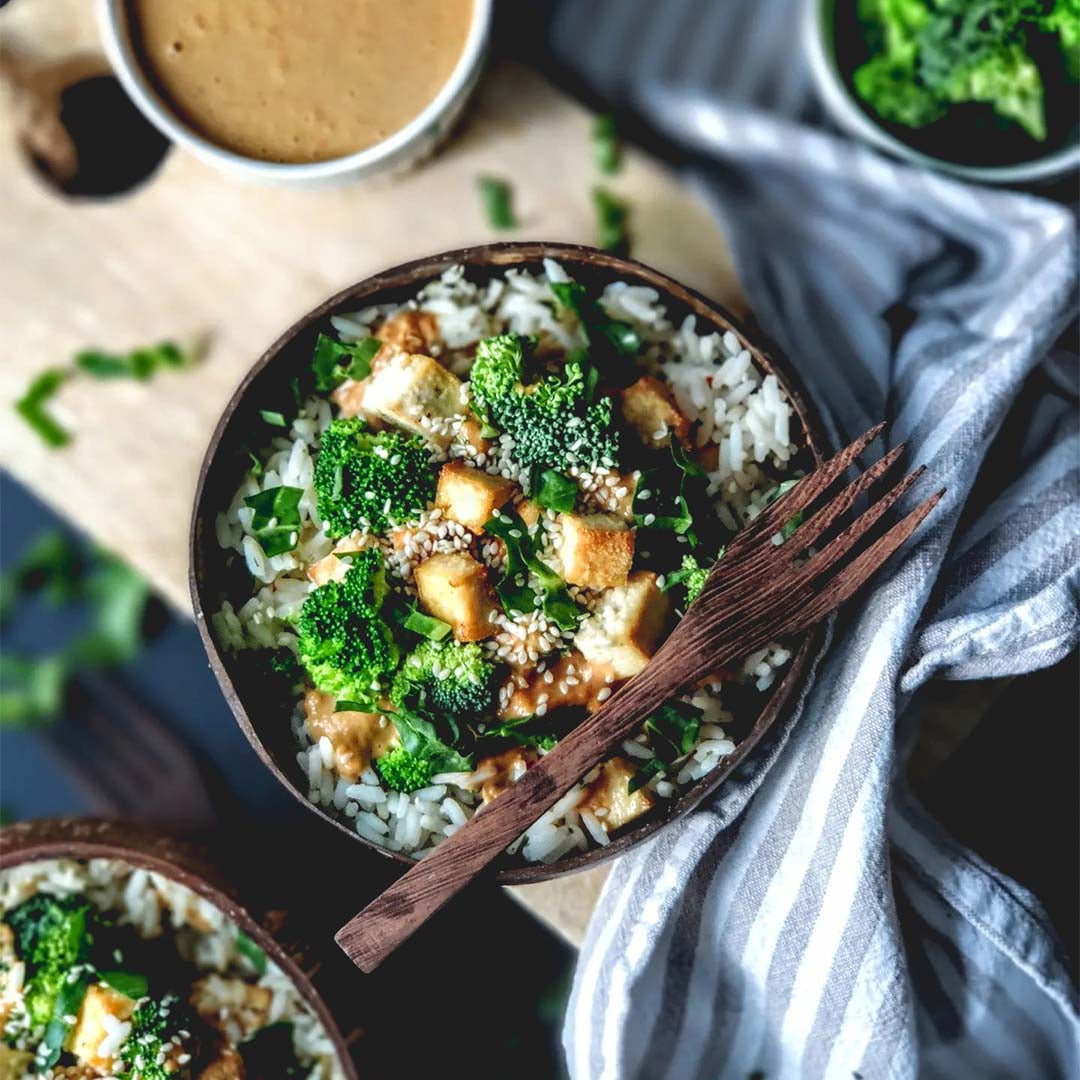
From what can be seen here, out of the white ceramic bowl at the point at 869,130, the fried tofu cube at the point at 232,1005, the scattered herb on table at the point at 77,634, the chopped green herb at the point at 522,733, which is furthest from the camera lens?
the scattered herb on table at the point at 77,634

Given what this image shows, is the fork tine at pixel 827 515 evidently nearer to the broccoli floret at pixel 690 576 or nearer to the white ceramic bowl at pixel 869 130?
the broccoli floret at pixel 690 576

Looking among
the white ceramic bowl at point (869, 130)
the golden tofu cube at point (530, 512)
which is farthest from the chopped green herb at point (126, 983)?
the white ceramic bowl at point (869, 130)

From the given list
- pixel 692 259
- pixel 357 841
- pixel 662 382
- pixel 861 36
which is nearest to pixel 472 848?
pixel 357 841

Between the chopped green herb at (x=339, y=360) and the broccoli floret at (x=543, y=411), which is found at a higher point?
the chopped green herb at (x=339, y=360)

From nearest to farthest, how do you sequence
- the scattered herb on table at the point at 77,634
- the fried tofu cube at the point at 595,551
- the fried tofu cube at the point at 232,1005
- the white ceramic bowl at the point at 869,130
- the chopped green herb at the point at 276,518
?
1. the fried tofu cube at the point at 595,551
2. the chopped green herb at the point at 276,518
3. the fried tofu cube at the point at 232,1005
4. the white ceramic bowl at the point at 869,130
5. the scattered herb on table at the point at 77,634

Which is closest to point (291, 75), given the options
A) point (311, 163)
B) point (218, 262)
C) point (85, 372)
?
point (311, 163)

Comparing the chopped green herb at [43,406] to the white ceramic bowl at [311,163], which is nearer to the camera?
the white ceramic bowl at [311,163]

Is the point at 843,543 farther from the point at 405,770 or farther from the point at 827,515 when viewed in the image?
the point at 405,770
